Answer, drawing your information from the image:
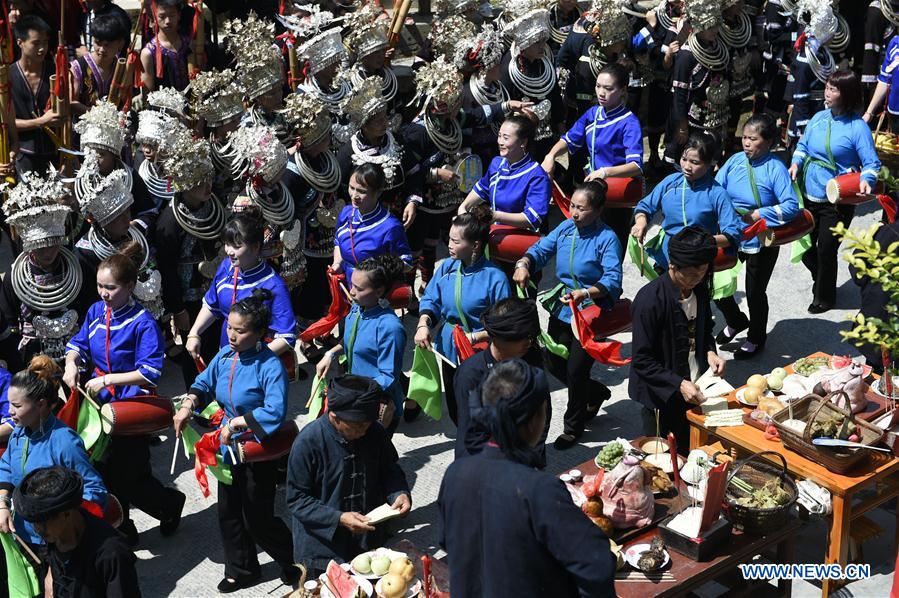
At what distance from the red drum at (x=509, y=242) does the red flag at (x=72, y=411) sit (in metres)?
2.89

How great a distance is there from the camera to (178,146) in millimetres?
7484

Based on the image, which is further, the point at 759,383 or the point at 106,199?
→ the point at 106,199

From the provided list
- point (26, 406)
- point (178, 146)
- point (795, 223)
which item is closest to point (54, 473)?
point (26, 406)

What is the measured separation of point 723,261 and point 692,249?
151cm

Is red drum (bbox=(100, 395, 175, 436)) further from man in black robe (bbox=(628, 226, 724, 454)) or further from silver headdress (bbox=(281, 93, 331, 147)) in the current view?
man in black robe (bbox=(628, 226, 724, 454))

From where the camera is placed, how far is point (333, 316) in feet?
24.7

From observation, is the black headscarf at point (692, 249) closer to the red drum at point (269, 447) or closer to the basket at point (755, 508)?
the basket at point (755, 508)

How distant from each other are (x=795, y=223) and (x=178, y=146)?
400 cm

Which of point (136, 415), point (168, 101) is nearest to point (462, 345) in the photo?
point (136, 415)

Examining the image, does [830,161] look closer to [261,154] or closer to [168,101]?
[261,154]

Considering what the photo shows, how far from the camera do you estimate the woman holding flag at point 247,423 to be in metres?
5.91

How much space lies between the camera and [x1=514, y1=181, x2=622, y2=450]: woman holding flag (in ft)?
23.3

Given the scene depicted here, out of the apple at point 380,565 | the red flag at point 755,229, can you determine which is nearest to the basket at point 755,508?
the apple at point 380,565

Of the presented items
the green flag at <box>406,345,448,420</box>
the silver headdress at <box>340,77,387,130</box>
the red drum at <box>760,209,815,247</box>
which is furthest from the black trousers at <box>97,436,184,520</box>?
the red drum at <box>760,209,815,247</box>
